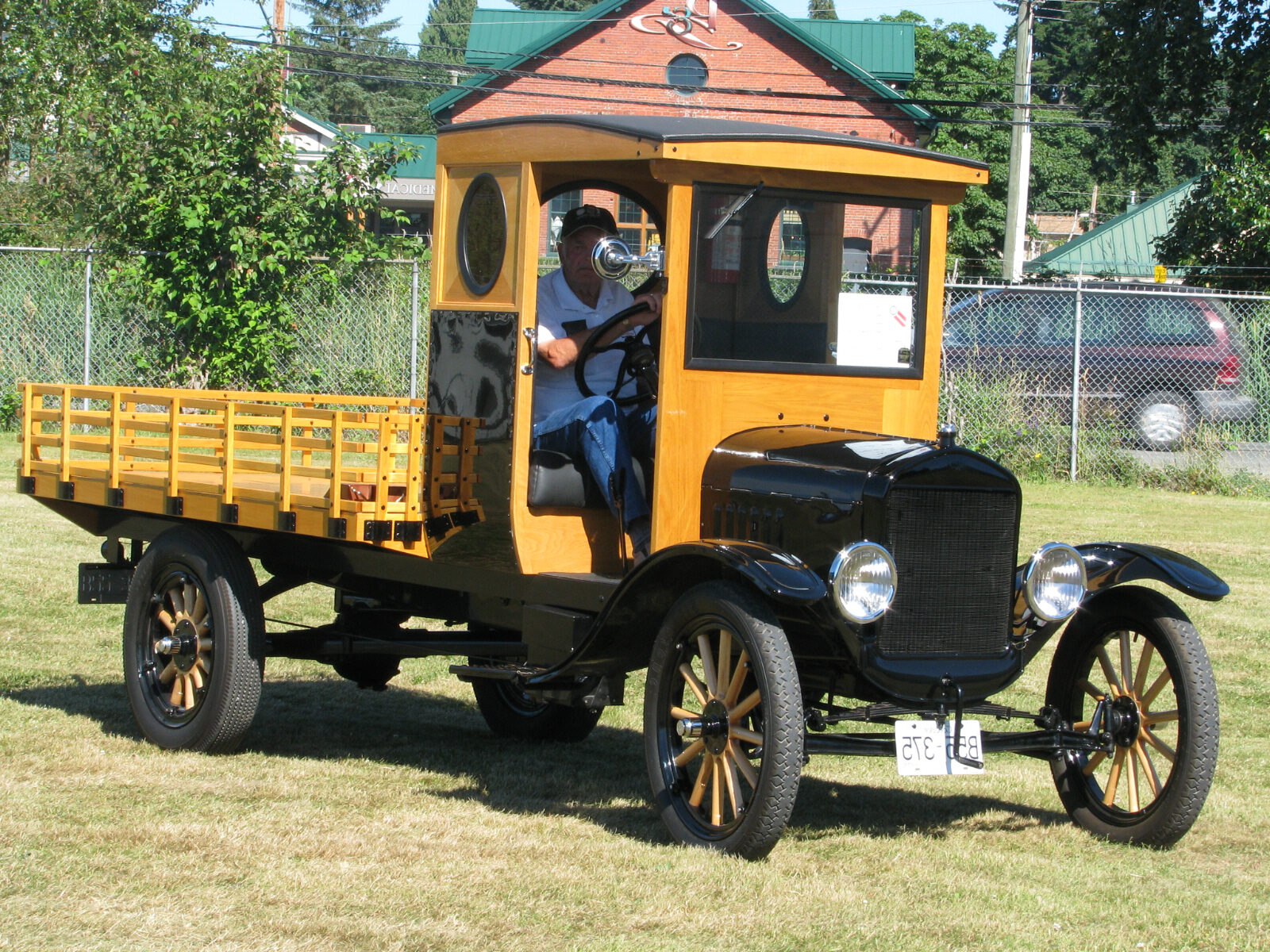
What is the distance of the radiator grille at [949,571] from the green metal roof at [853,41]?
114ft

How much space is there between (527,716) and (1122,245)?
139 ft

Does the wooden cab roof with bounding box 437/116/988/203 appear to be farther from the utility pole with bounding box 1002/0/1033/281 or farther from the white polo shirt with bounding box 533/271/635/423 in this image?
the utility pole with bounding box 1002/0/1033/281

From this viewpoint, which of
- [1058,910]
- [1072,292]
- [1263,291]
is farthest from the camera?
[1263,291]

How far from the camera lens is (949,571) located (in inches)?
191

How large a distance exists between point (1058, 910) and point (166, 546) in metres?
3.93

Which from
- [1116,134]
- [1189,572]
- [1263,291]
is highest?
[1116,134]

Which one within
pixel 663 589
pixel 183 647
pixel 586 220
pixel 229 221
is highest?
pixel 229 221

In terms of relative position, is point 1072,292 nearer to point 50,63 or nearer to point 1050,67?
point 50,63

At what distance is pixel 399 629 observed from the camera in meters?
6.66

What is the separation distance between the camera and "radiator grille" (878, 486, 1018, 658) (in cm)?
474

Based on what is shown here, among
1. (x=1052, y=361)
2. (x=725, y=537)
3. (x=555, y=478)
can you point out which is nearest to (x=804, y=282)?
(x=725, y=537)

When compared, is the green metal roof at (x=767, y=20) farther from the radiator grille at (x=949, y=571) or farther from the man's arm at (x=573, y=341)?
the radiator grille at (x=949, y=571)

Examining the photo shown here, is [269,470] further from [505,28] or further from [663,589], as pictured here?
[505,28]

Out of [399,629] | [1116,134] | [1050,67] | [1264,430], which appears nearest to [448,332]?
[399,629]
